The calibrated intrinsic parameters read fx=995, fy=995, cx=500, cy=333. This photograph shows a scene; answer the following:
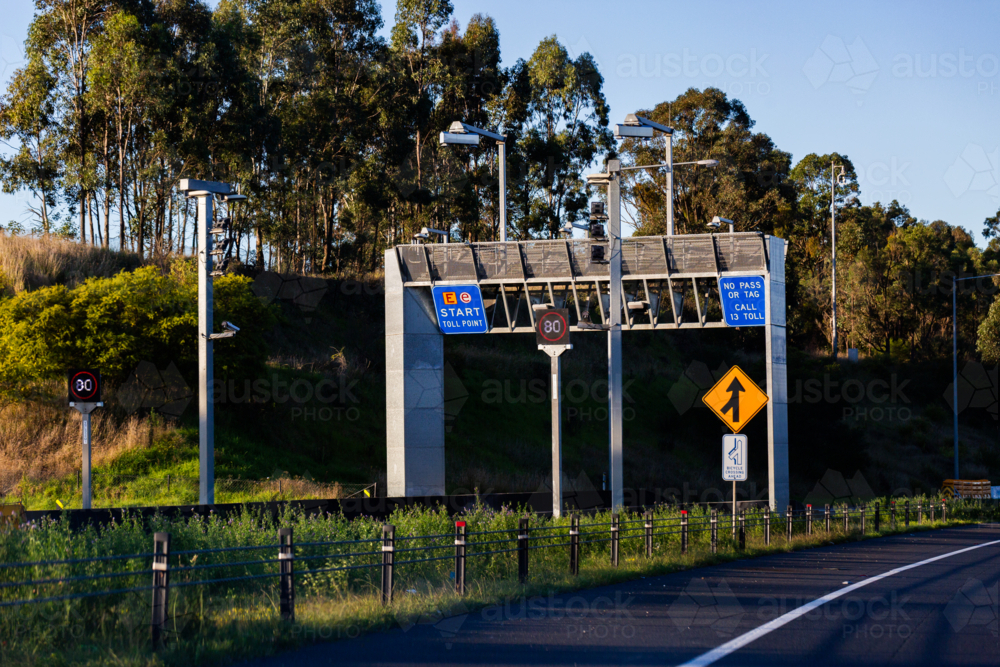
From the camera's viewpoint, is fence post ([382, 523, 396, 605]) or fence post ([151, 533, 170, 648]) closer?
fence post ([151, 533, 170, 648])

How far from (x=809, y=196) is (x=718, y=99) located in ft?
65.5

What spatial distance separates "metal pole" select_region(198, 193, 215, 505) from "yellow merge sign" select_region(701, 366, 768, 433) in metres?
10.7

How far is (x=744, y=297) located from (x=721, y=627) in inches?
841

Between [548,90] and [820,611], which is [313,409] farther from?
[820,611]

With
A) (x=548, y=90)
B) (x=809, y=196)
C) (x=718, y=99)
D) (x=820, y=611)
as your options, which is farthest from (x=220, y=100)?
(x=809, y=196)

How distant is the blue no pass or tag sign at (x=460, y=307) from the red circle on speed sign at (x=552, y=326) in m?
12.7

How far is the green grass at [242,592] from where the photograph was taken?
901 cm

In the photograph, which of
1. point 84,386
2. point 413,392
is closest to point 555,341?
point 84,386

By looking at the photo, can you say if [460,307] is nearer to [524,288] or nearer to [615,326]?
[524,288]

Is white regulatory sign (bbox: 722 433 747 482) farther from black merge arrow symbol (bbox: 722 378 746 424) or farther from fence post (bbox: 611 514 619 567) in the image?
fence post (bbox: 611 514 619 567)

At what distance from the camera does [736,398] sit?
2139cm

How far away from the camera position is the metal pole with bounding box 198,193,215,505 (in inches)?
851

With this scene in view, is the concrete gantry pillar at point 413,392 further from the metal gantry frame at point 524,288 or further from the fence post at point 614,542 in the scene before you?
the fence post at point 614,542

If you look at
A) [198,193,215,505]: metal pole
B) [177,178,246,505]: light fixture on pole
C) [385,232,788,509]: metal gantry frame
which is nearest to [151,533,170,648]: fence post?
[177,178,246,505]: light fixture on pole
